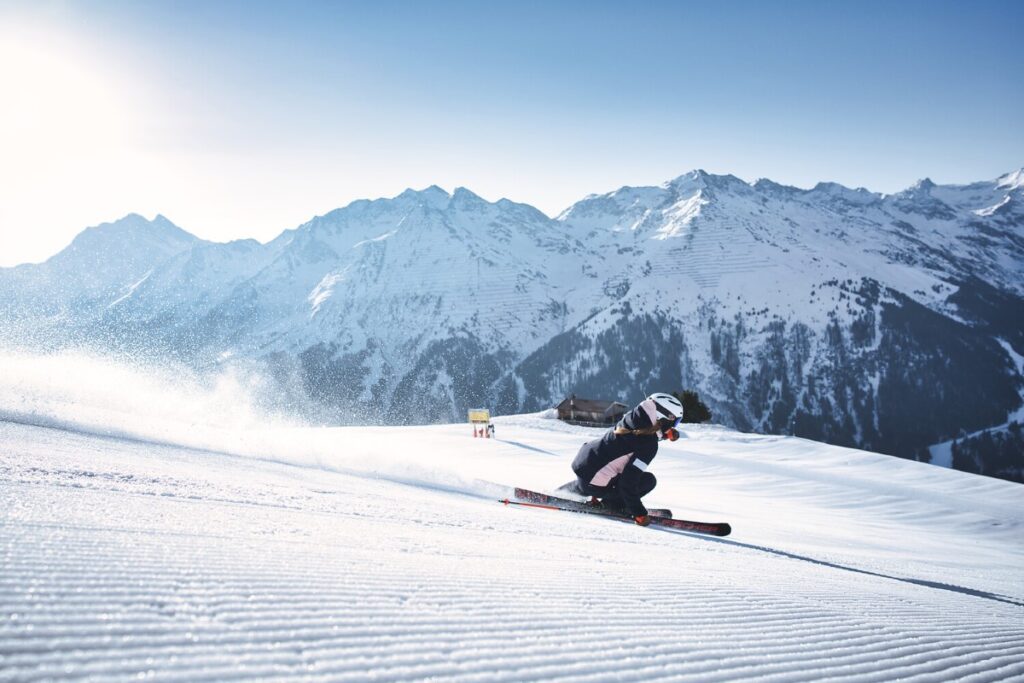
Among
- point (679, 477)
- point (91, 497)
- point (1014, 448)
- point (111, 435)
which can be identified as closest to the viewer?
point (91, 497)

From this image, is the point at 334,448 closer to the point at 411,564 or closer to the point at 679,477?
the point at 411,564

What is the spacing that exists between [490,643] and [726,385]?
Result: 193155 mm

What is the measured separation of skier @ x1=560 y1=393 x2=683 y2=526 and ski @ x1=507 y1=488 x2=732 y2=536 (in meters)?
0.20

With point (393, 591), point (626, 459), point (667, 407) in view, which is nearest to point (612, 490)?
point (626, 459)

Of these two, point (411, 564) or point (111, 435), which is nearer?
point (411, 564)

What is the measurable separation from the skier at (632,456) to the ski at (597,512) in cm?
20

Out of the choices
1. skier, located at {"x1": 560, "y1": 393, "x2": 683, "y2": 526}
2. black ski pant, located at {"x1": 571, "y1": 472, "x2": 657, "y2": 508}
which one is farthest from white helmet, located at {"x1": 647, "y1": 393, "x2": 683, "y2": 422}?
black ski pant, located at {"x1": 571, "y1": 472, "x2": 657, "y2": 508}

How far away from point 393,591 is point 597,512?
20.2 feet

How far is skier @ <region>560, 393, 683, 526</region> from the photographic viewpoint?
24.5 ft

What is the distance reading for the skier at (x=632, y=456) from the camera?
7469 mm

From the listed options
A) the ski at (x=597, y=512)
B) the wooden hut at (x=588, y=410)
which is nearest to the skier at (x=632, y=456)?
the ski at (x=597, y=512)

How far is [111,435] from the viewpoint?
6371 mm

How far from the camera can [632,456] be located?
301 inches

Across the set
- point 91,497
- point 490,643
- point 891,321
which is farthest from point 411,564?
point 891,321
